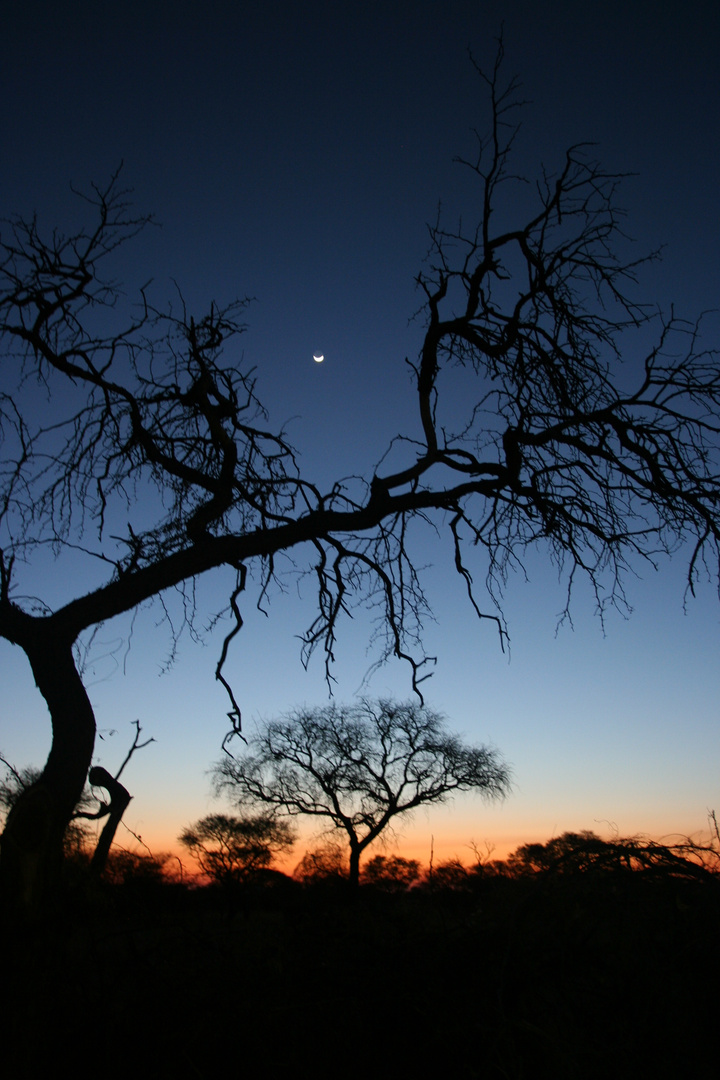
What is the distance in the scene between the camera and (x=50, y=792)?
2713mm

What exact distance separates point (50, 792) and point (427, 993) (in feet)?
5.60

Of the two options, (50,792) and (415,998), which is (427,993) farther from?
(50,792)

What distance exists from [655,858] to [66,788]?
276 cm

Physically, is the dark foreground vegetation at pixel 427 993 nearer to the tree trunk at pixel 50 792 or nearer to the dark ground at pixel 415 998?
the dark ground at pixel 415 998

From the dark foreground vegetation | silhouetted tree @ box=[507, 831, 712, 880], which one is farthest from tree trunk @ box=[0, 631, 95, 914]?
silhouetted tree @ box=[507, 831, 712, 880]

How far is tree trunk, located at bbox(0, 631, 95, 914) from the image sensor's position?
195 cm

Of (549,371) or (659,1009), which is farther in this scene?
(549,371)

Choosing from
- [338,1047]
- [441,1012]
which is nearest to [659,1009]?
[441,1012]

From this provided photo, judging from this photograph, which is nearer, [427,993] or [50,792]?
[427,993]

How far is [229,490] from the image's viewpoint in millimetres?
4664

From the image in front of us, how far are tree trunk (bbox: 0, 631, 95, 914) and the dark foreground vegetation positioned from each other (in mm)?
123

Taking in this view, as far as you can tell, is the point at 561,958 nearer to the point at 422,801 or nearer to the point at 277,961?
the point at 277,961

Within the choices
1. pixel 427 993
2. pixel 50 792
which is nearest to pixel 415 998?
pixel 427 993

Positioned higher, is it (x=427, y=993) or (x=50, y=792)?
(x=50, y=792)
